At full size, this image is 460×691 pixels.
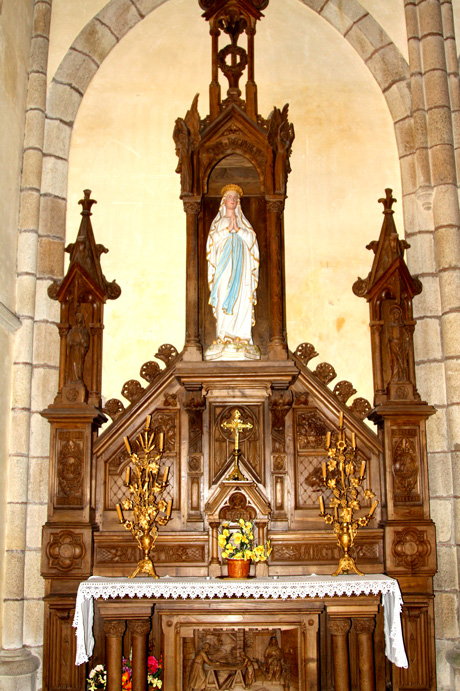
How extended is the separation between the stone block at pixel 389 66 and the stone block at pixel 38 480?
564 cm

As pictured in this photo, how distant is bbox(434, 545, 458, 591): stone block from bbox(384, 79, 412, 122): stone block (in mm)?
4730

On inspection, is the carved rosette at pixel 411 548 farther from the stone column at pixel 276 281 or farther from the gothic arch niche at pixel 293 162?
the stone column at pixel 276 281

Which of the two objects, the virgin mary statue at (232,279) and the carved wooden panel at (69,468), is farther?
the virgin mary statue at (232,279)

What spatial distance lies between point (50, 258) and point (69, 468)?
2.30 m

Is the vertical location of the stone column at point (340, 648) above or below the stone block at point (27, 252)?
below

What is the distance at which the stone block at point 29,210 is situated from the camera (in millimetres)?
8438

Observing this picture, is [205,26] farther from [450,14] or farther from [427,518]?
[427,518]

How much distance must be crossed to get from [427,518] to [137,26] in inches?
255

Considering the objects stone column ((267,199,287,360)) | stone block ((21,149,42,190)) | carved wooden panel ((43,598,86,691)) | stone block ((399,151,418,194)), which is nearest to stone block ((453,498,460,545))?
stone column ((267,199,287,360))

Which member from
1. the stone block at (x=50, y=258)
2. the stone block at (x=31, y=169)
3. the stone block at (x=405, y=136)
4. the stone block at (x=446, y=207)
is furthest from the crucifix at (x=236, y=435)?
the stone block at (x=405, y=136)

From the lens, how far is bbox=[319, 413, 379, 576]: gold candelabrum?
7230 mm

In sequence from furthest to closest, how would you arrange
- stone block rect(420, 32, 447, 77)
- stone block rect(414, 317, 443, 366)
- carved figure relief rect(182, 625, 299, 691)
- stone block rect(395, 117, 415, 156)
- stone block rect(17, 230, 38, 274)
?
stone block rect(395, 117, 415, 156) → stone block rect(420, 32, 447, 77) → stone block rect(17, 230, 38, 274) → stone block rect(414, 317, 443, 366) → carved figure relief rect(182, 625, 299, 691)

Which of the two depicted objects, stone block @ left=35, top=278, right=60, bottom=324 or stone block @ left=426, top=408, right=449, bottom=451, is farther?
stone block @ left=35, top=278, right=60, bottom=324

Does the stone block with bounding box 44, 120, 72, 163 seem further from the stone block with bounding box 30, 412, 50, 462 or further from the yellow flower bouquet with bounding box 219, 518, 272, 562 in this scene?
the yellow flower bouquet with bounding box 219, 518, 272, 562
